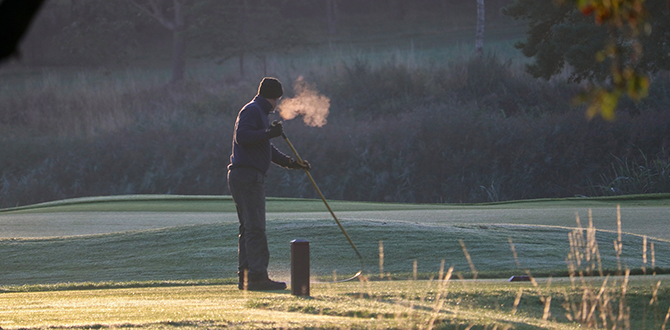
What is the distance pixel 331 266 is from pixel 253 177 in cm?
287

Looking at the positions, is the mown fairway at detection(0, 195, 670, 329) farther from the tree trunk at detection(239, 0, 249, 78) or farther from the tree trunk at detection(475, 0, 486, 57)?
the tree trunk at detection(239, 0, 249, 78)

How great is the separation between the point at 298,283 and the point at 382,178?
1800 centimetres

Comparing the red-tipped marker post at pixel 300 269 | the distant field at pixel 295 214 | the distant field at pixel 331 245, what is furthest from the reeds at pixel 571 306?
the distant field at pixel 295 214

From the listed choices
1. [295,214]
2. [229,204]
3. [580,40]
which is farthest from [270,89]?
[580,40]

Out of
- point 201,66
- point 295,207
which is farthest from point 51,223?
point 201,66

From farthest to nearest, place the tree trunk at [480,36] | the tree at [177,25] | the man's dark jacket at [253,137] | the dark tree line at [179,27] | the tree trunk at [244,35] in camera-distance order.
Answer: the tree at [177,25] → the tree trunk at [244,35] → the dark tree line at [179,27] → the tree trunk at [480,36] → the man's dark jacket at [253,137]

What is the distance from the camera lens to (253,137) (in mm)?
6859

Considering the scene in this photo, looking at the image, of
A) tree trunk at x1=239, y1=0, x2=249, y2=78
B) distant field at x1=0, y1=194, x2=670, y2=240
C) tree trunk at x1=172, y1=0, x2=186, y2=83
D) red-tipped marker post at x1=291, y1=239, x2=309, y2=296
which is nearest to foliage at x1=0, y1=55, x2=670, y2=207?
tree trunk at x1=239, y1=0, x2=249, y2=78

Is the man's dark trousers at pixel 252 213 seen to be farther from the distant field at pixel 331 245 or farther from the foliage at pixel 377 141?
the foliage at pixel 377 141

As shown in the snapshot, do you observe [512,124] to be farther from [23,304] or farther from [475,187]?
[23,304]

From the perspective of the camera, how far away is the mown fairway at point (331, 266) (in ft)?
17.0

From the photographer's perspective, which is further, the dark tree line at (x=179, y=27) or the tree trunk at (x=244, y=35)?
the tree trunk at (x=244, y=35)

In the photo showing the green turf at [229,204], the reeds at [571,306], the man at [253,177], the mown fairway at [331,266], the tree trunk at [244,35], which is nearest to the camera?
the reeds at [571,306]

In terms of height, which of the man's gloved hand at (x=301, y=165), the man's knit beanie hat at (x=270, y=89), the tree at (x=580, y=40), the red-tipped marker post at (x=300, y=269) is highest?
the tree at (x=580, y=40)
